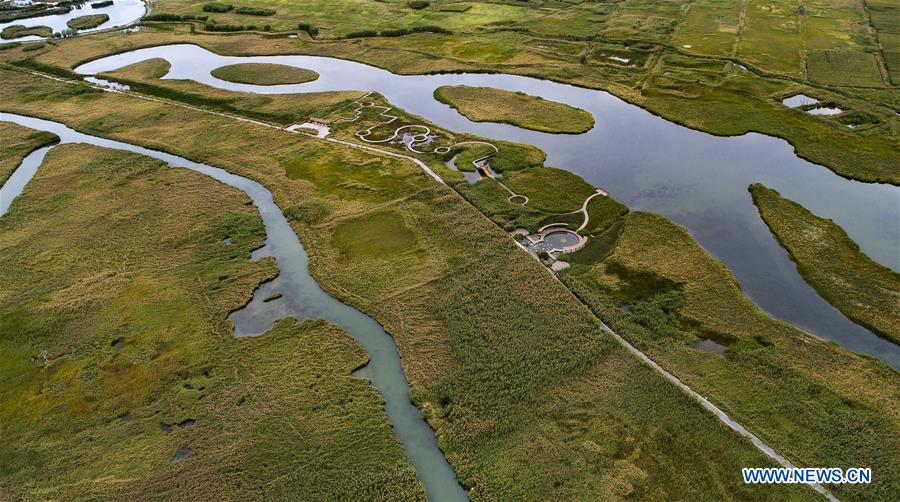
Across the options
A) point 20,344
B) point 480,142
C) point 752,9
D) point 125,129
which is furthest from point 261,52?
point 752,9

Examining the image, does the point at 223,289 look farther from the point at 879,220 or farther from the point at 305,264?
the point at 879,220

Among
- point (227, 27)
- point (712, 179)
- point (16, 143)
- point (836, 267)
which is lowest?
point (16, 143)

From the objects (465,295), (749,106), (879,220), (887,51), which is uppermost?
(887,51)

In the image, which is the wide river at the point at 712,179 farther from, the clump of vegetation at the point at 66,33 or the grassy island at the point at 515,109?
the clump of vegetation at the point at 66,33

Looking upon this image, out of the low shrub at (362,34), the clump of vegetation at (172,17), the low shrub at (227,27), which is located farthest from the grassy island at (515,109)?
the clump of vegetation at (172,17)

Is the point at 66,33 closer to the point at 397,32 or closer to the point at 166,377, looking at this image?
the point at 397,32

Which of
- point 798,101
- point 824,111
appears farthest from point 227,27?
point 824,111
